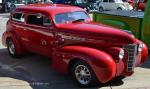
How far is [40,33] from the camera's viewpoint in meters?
9.68

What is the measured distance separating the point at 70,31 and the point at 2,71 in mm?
2317

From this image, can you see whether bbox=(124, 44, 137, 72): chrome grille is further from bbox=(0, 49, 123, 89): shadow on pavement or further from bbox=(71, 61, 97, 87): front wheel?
bbox=(71, 61, 97, 87): front wheel

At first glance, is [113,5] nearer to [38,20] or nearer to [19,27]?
[19,27]

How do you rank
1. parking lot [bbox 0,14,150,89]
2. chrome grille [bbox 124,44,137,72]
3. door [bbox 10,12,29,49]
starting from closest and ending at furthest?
chrome grille [bbox 124,44,137,72] < parking lot [bbox 0,14,150,89] < door [bbox 10,12,29,49]

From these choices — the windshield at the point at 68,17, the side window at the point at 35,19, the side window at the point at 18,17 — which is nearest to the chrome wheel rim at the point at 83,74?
the windshield at the point at 68,17

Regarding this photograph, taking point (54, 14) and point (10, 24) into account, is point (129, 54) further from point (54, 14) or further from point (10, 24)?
point (10, 24)

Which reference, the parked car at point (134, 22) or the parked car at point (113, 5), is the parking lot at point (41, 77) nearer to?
the parked car at point (134, 22)

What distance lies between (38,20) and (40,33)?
50 cm

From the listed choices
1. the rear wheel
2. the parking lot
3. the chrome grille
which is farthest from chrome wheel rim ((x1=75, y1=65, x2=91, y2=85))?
the rear wheel

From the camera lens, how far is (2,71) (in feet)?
31.7

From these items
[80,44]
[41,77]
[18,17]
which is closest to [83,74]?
[80,44]

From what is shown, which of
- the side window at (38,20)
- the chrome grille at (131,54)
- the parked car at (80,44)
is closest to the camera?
the parked car at (80,44)

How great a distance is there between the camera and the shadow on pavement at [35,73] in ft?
27.8

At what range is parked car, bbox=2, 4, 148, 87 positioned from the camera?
25.7 ft
